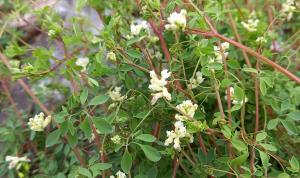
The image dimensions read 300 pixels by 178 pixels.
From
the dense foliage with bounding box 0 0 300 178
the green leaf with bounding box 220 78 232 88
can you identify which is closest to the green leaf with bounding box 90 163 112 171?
the dense foliage with bounding box 0 0 300 178

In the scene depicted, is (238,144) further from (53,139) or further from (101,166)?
(53,139)

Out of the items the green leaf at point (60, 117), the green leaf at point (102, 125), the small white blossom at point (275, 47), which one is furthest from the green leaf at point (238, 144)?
the small white blossom at point (275, 47)

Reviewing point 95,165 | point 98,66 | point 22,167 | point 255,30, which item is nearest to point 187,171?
point 95,165

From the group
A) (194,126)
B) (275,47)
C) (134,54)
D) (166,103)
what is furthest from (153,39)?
(275,47)

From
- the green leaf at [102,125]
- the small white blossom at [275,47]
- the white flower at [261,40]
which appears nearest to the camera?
the green leaf at [102,125]

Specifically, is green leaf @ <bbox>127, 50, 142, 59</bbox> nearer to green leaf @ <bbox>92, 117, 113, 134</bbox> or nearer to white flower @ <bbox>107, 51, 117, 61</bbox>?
white flower @ <bbox>107, 51, 117, 61</bbox>

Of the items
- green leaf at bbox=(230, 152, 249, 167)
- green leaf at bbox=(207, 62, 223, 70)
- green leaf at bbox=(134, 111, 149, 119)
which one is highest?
green leaf at bbox=(207, 62, 223, 70)

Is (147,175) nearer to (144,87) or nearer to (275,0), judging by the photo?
(144,87)

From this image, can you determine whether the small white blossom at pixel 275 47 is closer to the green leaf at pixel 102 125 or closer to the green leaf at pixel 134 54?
the green leaf at pixel 134 54
